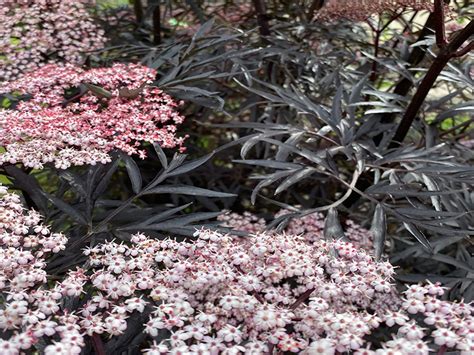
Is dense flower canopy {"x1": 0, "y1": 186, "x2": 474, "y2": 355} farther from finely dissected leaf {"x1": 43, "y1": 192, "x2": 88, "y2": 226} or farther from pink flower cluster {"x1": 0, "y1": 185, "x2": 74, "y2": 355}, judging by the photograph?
finely dissected leaf {"x1": 43, "y1": 192, "x2": 88, "y2": 226}

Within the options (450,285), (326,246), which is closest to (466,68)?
(450,285)

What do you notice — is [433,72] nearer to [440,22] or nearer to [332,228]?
[440,22]

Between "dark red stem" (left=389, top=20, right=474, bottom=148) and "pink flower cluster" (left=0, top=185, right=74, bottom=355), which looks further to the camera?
"dark red stem" (left=389, top=20, right=474, bottom=148)

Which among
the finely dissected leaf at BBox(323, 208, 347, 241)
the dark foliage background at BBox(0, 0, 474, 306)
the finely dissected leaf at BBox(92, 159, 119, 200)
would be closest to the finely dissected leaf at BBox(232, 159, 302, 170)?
the dark foliage background at BBox(0, 0, 474, 306)

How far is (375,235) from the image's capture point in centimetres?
106

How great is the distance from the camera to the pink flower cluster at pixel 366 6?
1.23 m

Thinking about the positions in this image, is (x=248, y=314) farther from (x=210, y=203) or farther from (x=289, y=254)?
(x=210, y=203)

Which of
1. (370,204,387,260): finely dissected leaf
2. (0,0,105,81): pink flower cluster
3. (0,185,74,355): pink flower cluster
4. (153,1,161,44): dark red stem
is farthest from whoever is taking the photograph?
(153,1,161,44): dark red stem

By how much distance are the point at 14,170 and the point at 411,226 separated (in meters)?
0.73

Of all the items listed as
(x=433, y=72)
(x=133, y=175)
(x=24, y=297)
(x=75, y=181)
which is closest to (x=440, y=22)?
→ (x=433, y=72)

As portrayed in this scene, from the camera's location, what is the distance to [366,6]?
1.30 metres

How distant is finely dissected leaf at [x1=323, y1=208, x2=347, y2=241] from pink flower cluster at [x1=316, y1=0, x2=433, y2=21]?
0.47m

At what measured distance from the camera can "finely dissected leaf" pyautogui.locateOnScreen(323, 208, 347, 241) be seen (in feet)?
3.47

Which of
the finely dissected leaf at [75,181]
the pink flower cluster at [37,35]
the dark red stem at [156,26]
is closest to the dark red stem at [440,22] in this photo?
the finely dissected leaf at [75,181]
